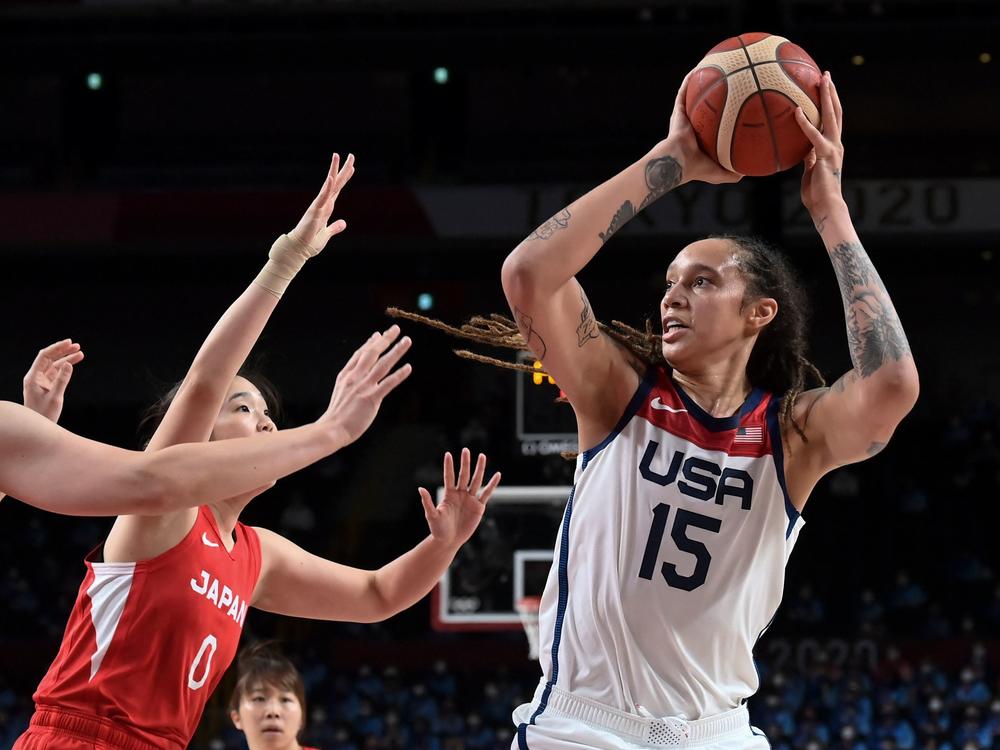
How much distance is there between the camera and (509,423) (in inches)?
476

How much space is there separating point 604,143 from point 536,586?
5.52 m

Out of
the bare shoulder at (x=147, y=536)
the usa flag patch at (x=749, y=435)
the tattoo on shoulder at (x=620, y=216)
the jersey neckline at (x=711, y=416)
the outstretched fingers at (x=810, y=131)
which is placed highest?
the outstretched fingers at (x=810, y=131)

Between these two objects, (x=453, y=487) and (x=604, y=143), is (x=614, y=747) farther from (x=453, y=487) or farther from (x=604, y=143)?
(x=604, y=143)

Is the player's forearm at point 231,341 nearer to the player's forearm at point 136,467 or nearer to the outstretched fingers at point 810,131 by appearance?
the player's forearm at point 136,467

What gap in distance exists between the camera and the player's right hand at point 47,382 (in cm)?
331

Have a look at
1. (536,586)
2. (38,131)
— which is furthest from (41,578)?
(536,586)

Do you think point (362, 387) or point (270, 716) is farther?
point (270, 716)

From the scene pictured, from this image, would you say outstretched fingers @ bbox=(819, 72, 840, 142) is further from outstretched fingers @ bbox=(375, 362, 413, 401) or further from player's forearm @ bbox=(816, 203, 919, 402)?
outstretched fingers @ bbox=(375, 362, 413, 401)

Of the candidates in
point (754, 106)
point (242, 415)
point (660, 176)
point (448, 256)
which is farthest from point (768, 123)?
point (448, 256)

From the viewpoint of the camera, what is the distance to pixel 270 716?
4.32 metres

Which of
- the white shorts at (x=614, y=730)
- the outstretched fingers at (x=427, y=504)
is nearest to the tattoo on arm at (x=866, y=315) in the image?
the white shorts at (x=614, y=730)

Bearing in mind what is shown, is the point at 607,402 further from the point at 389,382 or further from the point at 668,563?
the point at 389,382

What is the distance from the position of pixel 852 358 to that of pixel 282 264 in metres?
1.37

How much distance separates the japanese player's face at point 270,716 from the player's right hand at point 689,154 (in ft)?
7.71
